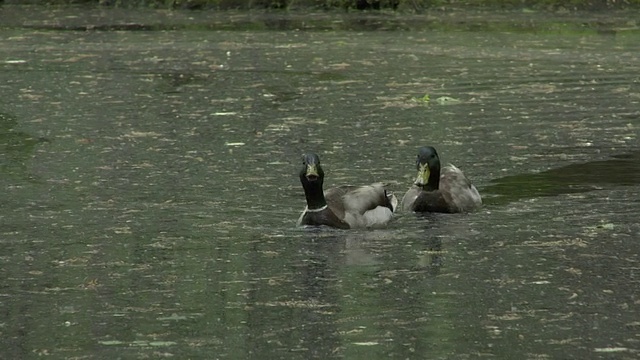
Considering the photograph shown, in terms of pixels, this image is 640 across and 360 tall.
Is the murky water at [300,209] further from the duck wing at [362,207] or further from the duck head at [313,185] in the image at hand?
the duck head at [313,185]

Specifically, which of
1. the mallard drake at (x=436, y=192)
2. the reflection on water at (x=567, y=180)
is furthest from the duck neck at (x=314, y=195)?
the reflection on water at (x=567, y=180)

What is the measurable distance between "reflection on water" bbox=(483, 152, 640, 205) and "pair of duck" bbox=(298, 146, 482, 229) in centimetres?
37

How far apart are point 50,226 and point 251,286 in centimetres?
238

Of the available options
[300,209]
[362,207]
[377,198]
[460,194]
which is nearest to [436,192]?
[460,194]

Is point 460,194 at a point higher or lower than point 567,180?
higher

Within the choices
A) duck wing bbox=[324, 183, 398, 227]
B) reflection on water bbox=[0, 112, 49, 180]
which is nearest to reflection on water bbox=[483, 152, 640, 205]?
duck wing bbox=[324, 183, 398, 227]

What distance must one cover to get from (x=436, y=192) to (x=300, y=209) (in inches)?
37.4

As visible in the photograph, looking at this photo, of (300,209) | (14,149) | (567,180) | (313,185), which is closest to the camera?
(313,185)

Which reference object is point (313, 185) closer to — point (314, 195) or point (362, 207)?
point (314, 195)

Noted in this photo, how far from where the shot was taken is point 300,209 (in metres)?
11.5

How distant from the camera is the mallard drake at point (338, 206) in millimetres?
10805

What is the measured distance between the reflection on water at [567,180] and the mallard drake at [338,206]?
42.2 inches

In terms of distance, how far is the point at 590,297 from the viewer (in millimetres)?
8656

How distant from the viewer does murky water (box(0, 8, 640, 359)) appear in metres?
8.01
